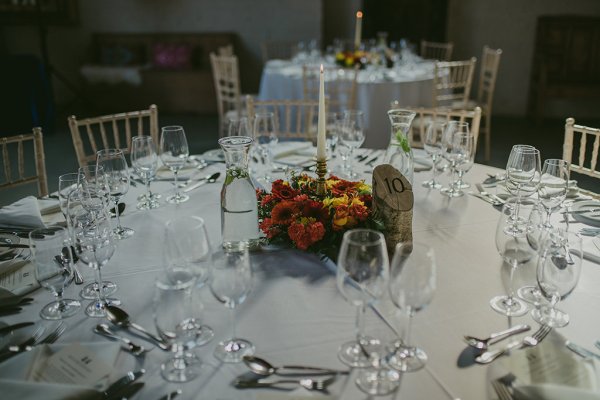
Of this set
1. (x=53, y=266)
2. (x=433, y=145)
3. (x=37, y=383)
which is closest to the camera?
(x=37, y=383)

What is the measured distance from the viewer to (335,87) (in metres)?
4.16

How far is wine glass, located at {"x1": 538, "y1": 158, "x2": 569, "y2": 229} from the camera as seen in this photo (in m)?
1.58

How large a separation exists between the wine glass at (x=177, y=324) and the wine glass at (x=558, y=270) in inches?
28.2

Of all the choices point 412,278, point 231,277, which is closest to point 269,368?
point 231,277

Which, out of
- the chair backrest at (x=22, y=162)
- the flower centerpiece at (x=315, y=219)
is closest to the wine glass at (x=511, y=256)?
the flower centerpiece at (x=315, y=219)

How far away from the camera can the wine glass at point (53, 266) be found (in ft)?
3.60

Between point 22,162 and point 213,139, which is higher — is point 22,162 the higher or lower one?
the higher one

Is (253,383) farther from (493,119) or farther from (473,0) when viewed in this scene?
(473,0)

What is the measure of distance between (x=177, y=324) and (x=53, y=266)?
364 mm

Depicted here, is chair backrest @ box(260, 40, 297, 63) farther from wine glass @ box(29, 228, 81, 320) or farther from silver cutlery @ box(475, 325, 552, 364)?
silver cutlery @ box(475, 325, 552, 364)

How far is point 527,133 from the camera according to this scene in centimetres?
595

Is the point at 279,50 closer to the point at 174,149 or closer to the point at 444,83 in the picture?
the point at 444,83

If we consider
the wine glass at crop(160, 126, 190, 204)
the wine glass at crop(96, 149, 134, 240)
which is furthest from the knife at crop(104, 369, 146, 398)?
the wine glass at crop(160, 126, 190, 204)

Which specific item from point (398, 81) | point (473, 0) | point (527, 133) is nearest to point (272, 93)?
point (398, 81)
